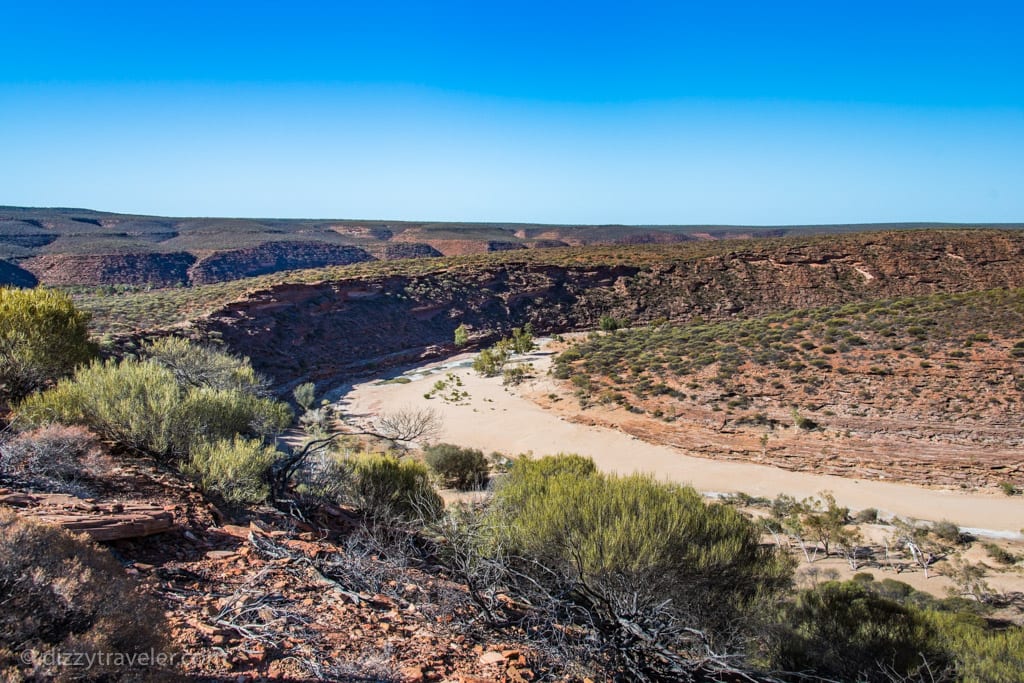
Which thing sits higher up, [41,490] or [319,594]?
[41,490]

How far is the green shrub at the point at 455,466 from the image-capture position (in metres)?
14.6

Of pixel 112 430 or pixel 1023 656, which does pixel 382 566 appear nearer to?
pixel 112 430

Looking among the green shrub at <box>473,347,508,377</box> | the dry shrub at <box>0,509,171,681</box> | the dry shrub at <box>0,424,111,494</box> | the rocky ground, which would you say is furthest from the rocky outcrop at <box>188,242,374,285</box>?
the dry shrub at <box>0,509,171,681</box>

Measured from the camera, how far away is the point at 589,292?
1619 inches

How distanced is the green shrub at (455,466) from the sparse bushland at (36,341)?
799 centimetres

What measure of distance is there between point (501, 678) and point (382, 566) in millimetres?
1877

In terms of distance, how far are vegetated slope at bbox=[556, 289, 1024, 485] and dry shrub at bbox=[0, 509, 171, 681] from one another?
54.4ft

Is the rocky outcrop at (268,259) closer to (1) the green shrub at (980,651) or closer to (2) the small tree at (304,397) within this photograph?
(2) the small tree at (304,397)

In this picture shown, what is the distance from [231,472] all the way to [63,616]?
3.78 metres

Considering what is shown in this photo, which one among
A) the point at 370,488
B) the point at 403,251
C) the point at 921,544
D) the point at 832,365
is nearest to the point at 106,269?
the point at 403,251

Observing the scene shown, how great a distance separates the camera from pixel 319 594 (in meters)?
4.69

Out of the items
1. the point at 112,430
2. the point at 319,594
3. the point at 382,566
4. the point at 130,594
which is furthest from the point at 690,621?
the point at 112,430

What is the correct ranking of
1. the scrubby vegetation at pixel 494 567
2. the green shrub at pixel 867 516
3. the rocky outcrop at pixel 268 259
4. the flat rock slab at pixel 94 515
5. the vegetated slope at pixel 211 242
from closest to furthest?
the scrubby vegetation at pixel 494 567 < the flat rock slab at pixel 94 515 < the green shrub at pixel 867 516 < the vegetated slope at pixel 211 242 < the rocky outcrop at pixel 268 259

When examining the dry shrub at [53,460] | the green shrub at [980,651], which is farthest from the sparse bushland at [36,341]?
the green shrub at [980,651]
